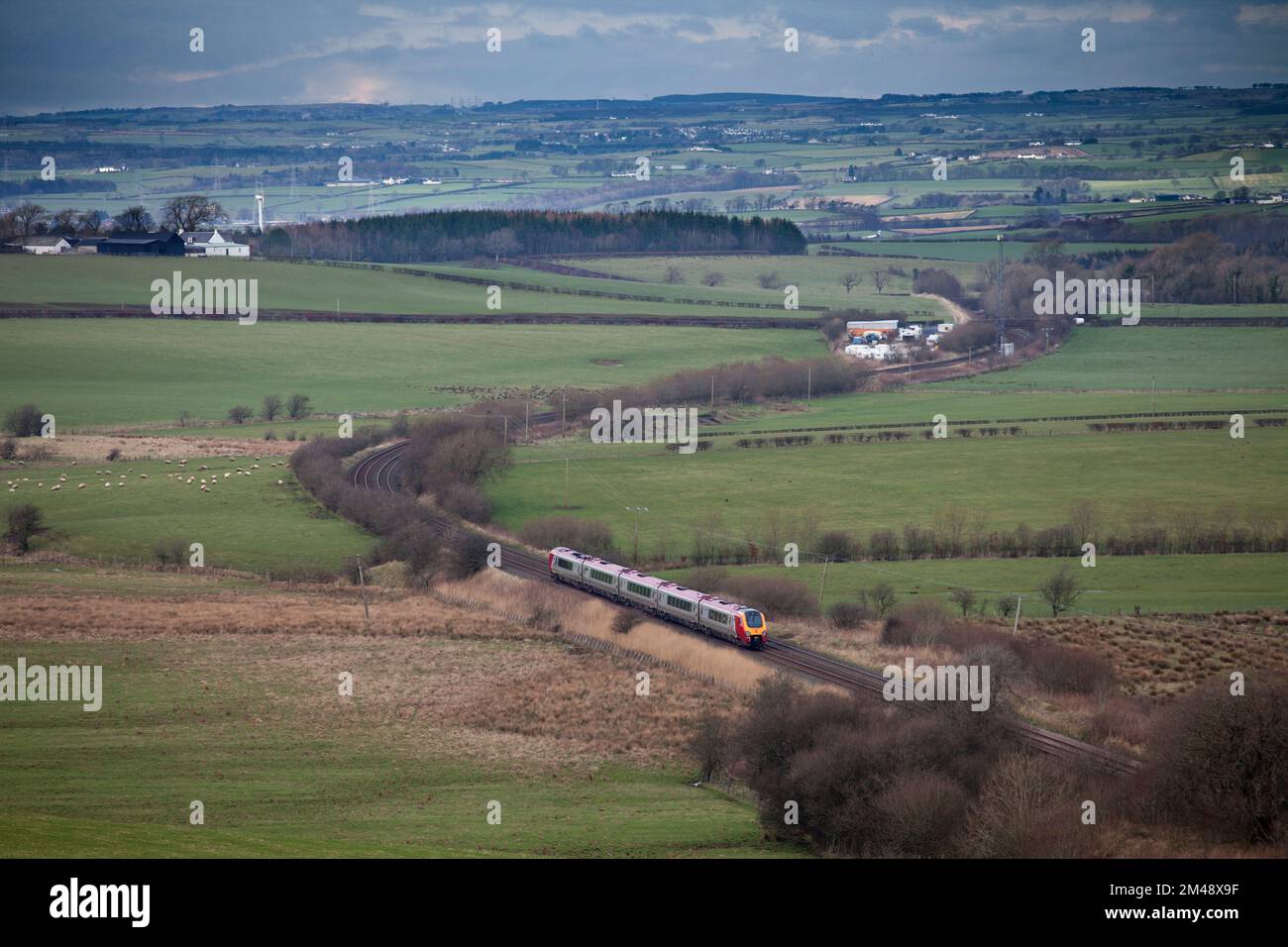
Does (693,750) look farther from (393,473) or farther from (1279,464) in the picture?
(1279,464)

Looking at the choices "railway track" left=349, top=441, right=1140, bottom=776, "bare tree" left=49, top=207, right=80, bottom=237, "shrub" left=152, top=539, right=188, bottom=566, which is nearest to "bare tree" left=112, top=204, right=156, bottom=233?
"bare tree" left=49, top=207, right=80, bottom=237

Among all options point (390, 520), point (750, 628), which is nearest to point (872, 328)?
point (390, 520)

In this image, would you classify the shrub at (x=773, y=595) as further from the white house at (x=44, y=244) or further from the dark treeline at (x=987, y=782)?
the white house at (x=44, y=244)

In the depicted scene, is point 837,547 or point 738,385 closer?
point 837,547

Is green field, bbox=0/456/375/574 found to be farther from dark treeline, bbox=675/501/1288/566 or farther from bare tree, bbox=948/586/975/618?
bare tree, bbox=948/586/975/618

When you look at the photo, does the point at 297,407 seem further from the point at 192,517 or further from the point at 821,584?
the point at 821,584
